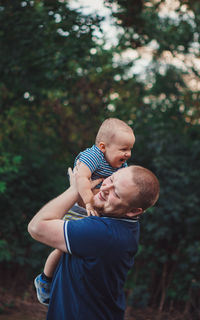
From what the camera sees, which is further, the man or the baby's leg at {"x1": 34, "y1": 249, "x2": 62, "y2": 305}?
the baby's leg at {"x1": 34, "y1": 249, "x2": 62, "y2": 305}

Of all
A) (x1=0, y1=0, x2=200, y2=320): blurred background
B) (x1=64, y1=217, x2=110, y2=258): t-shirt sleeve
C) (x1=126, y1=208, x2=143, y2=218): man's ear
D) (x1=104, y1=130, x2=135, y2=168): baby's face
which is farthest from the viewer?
(x1=0, y1=0, x2=200, y2=320): blurred background

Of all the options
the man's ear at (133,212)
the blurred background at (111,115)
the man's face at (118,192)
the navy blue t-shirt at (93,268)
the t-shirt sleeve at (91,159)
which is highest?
the man's face at (118,192)

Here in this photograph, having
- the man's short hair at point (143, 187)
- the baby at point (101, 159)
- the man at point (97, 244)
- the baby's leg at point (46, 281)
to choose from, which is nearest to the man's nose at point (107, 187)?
the man at point (97, 244)

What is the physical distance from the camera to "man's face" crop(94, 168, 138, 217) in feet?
6.09

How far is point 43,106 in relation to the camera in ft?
23.8

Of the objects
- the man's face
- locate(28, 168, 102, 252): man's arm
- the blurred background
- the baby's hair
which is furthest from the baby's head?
the blurred background

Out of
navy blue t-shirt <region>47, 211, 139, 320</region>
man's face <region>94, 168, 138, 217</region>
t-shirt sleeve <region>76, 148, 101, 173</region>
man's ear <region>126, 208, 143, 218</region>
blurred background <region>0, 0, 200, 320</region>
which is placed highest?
man's face <region>94, 168, 138, 217</region>

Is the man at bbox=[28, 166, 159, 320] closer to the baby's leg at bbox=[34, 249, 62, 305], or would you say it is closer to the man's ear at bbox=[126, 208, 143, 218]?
the man's ear at bbox=[126, 208, 143, 218]

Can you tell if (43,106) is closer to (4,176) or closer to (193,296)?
(4,176)

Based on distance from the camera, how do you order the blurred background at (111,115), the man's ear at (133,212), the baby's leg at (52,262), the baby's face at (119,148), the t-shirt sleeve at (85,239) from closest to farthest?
the t-shirt sleeve at (85,239)
the man's ear at (133,212)
the baby's leg at (52,262)
the baby's face at (119,148)
the blurred background at (111,115)

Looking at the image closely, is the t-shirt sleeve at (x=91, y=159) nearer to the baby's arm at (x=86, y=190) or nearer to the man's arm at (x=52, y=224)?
the baby's arm at (x=86, y=190)

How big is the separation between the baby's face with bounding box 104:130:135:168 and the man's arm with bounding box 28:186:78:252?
0.54 m

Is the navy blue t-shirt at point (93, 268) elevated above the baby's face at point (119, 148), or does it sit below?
below

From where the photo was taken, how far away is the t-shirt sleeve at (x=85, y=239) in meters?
1.77
